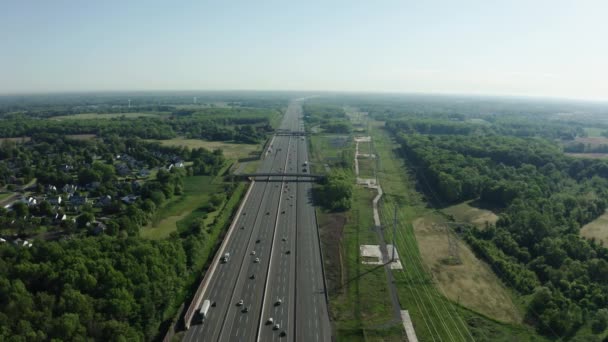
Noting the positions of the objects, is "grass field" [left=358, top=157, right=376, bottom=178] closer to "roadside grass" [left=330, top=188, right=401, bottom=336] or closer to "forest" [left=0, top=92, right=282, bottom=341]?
"forest" [left=0, top=92, right=282, bottom=341]

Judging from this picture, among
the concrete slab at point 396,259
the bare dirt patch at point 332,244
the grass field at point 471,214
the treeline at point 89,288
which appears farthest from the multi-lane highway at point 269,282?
the grass field at point 471,214

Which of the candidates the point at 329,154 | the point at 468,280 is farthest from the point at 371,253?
the point at 329,154

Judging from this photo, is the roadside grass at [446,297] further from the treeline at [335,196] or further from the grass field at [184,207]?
the grass field at [184,207]

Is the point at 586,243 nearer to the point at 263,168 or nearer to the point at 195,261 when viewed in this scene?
the point at 195,261

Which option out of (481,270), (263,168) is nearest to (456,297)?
(481,270)

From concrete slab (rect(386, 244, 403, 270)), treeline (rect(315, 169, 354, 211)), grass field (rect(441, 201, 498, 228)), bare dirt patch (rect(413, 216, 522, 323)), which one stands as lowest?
bare dirt patch (rect(413, 216, 522, 323))

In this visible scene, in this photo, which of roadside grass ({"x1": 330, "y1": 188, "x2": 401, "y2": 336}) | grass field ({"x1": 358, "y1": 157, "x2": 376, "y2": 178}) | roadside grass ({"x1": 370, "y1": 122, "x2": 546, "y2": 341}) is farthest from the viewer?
grass field ({"x1": 358, "y1": 157, "x2": 376, "y2": 178})

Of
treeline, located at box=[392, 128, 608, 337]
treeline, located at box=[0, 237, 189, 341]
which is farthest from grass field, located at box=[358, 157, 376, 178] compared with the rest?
treeline, located at box=[0, 237, 189, 341]

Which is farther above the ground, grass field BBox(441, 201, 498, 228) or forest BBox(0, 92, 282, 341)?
forest BBox(0, 92, 282, 341)
